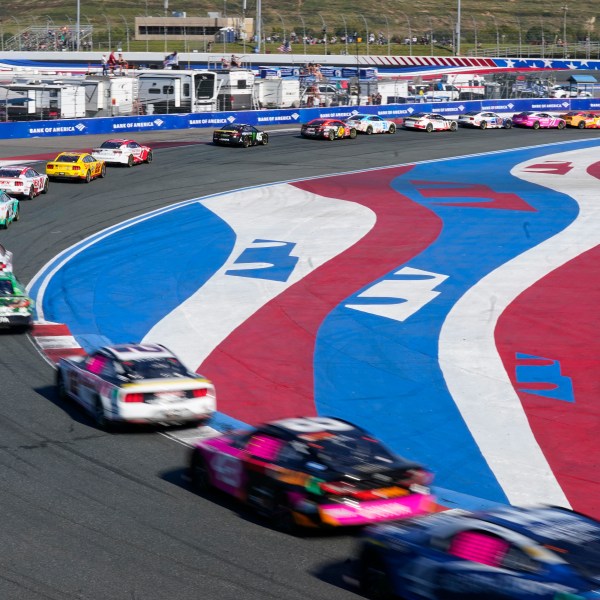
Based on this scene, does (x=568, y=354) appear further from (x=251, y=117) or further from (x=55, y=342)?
(x=251, y=117)

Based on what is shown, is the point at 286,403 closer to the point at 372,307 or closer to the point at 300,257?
the point at 372,307

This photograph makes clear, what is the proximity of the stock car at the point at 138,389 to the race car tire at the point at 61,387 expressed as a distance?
0.38 m

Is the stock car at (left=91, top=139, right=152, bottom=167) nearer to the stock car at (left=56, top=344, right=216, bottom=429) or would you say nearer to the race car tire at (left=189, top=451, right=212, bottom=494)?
the stock car at (left=56, top=344, right=216, bottom=429)

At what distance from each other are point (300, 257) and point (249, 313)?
246 inches

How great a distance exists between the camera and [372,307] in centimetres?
2641

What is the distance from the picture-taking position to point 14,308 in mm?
23172

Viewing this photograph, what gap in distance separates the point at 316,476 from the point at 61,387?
7.69 meters

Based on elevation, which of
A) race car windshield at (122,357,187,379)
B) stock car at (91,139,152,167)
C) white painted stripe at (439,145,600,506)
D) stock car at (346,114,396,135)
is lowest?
white painted stripe at (439,145,600,506)

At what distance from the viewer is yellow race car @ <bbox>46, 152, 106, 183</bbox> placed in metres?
42.4

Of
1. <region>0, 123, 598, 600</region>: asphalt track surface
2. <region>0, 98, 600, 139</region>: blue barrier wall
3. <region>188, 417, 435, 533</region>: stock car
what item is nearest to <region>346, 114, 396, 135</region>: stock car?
<region>0, 98, 600, 139</region>: blue barrier wall

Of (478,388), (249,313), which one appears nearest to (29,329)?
(249,313)

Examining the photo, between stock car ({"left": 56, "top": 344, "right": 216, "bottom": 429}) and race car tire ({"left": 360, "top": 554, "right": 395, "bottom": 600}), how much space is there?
6796 millimetres

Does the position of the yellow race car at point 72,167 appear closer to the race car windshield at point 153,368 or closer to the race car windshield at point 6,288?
the race car windshield at point 6,288

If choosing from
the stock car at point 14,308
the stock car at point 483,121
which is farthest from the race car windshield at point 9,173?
the stock car at point 483,121
